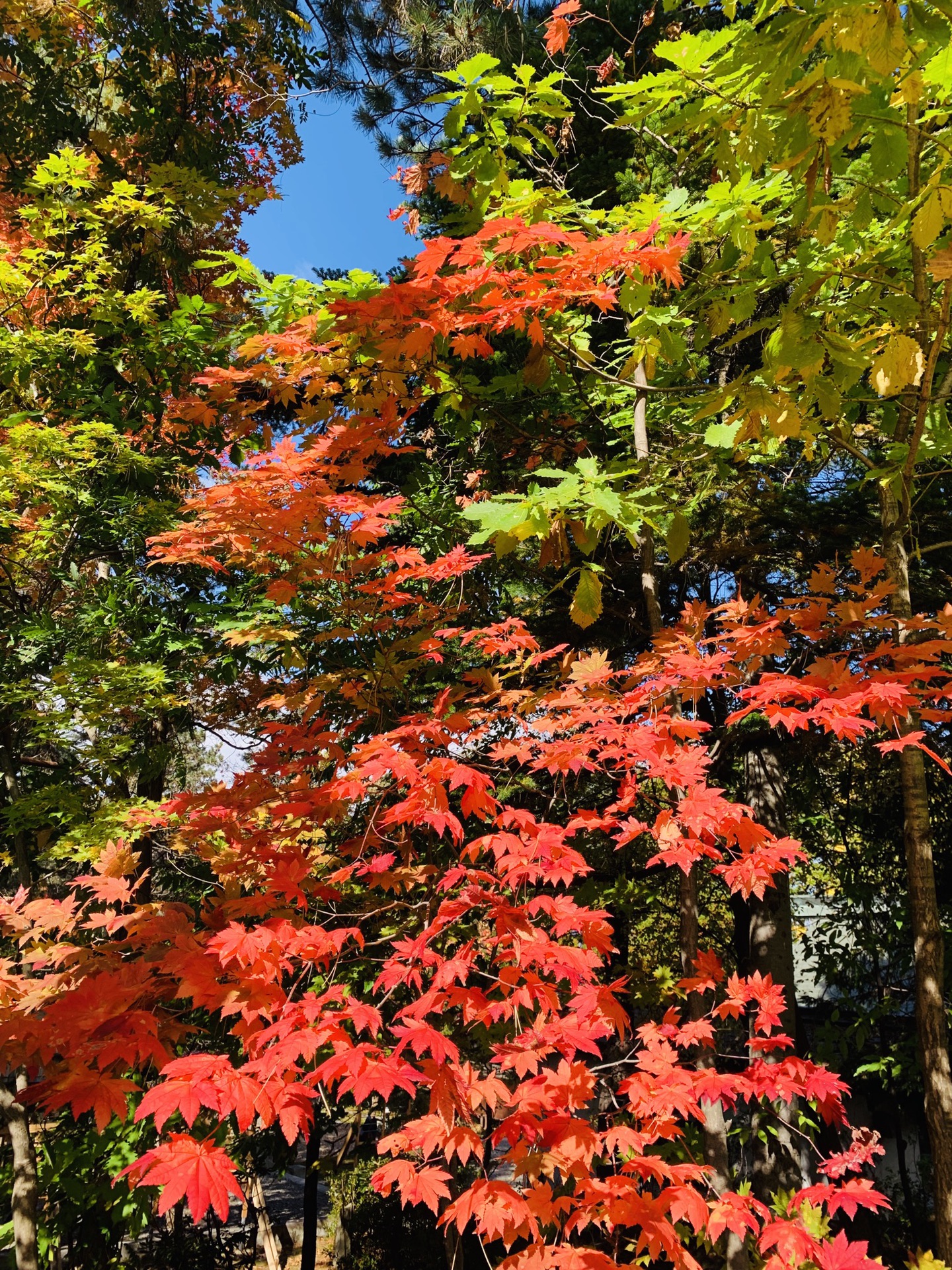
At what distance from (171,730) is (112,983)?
3.84 metres

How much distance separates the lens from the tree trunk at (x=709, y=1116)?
10.3 ft

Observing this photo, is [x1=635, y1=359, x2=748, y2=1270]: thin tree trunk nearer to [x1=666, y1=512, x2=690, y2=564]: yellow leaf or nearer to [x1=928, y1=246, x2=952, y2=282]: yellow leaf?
[x1=666, y1=512, x2=690, y2=564]: yellow leaf

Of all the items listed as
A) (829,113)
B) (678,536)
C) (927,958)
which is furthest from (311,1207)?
(829,113)

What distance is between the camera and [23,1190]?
15.5ft

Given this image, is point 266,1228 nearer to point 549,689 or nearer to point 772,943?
point 772,943

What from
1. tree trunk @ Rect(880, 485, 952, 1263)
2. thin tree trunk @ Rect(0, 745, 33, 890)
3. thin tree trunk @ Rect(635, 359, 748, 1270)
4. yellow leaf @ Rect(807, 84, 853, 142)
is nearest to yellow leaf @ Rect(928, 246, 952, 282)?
yellow leaf @ Rect(807, 84, 853, 142)

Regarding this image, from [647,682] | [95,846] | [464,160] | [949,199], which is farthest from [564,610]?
[949,199]

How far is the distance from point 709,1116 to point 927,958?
1157 millimetres

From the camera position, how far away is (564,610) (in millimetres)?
5547

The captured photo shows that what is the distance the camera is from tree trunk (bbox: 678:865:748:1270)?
3.14 meters

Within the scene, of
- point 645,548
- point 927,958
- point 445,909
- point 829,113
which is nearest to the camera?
point 829,113

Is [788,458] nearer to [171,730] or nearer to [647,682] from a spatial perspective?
[647,682]

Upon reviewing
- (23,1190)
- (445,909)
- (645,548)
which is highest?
(645,548)

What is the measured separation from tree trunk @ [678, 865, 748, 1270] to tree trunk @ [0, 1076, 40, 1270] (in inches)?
164
